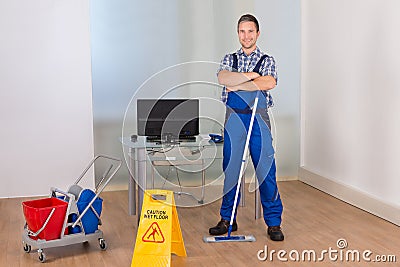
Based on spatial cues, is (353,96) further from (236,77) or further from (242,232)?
(242,232)

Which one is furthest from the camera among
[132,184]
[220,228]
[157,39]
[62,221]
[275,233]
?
[157,39]

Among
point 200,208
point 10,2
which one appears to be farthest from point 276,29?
point 10,2

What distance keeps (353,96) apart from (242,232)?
1.55 metres

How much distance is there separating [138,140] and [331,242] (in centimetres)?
149

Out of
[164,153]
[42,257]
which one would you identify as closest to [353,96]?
[164,153]

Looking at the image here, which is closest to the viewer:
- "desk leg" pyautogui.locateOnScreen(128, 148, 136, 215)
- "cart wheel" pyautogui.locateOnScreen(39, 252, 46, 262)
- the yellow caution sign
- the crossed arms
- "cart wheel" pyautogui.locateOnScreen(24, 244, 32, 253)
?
the yellow caution sign

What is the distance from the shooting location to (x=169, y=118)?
4.74m

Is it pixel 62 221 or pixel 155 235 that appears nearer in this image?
pixel 155 235

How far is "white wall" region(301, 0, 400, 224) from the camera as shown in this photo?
501 centimetres

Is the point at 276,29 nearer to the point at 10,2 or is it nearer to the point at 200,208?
the point at 200,208

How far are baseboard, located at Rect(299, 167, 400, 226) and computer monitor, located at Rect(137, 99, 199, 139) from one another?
1513 mm

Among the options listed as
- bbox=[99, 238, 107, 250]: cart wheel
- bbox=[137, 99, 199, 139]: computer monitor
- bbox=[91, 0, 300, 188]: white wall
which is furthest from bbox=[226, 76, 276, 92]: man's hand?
bbox=[91, 0, 300, 188]: white wall

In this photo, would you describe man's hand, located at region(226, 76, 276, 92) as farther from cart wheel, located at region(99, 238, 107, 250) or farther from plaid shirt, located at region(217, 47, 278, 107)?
cart wheel, located at region(99, 238, 107, 250)

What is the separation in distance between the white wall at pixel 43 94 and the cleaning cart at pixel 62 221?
157 cm
